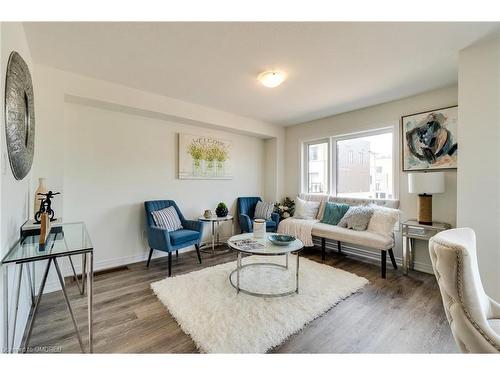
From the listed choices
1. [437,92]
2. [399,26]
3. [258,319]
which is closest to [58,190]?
[258,319]

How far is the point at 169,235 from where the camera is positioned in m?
2.82

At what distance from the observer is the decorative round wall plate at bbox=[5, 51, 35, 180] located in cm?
134

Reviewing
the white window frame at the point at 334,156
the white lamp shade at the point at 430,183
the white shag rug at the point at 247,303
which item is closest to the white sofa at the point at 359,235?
the white window frame at the point at 334,156

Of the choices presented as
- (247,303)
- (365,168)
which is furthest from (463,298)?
(365,168)

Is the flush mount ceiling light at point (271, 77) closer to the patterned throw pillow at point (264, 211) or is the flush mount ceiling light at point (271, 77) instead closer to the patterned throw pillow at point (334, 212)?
the patterned throw pillow at point (334, 212)

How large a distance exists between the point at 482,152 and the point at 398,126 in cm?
145

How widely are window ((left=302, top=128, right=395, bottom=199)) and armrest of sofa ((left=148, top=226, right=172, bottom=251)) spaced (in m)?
2.83

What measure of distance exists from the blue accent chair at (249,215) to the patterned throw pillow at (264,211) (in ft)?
0.26

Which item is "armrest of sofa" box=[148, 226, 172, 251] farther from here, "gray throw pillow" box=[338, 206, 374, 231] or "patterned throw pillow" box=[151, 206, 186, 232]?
"gray throw pillow" box=[338, 206, 374, 231]

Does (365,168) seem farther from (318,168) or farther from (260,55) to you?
(260,55)

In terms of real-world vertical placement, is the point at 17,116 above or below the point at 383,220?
above

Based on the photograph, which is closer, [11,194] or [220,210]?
[11,194]

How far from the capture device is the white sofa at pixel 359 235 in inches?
108

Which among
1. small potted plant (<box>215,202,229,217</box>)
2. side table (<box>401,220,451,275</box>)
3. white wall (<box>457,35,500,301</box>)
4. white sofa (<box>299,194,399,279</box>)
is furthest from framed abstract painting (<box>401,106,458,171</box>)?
small potted plant (<box>215,202,229,217</box>)
